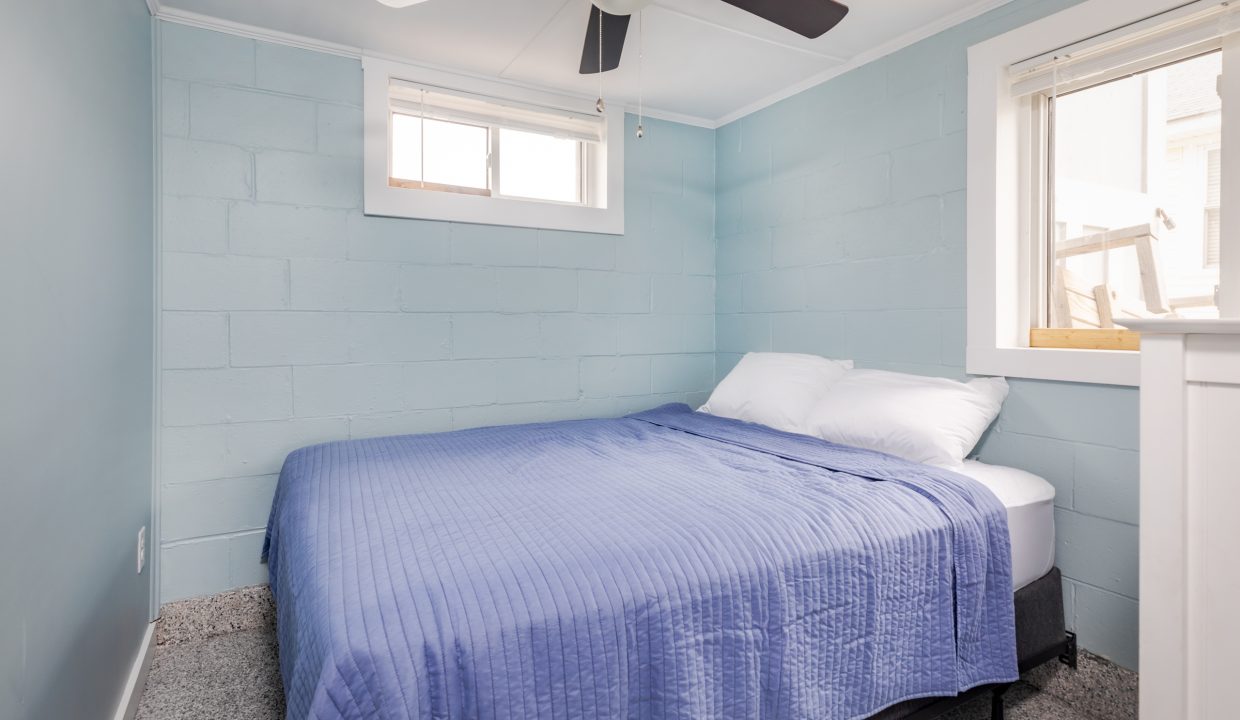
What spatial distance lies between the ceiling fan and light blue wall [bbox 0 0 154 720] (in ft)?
4.29

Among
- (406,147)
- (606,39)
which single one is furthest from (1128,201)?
(406,147)

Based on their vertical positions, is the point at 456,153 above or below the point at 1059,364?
above

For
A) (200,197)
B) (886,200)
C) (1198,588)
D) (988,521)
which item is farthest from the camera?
(886,200)

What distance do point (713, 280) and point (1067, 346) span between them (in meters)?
1.79

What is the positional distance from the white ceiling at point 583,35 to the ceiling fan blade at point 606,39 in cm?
20

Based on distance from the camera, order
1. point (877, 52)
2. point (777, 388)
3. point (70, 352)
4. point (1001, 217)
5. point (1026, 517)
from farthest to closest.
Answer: point (777, 388) → point (877, 52) → point (1001, 217) → point (1026, 517) → point (70, 352)

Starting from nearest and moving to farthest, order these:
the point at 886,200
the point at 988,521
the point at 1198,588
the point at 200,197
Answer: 1. the point at 1198,588
2. the point at 988,521
3. the point at 200,197
4. the point at 886,200

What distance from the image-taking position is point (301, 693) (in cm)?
97

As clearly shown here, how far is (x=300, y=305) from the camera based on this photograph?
2494 millimetres

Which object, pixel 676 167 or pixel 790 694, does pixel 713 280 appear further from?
pixel 790 694

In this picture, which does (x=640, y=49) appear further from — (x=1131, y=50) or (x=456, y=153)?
(x=1131, y=50)

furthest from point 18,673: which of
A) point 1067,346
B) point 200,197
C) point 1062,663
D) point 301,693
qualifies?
point 1067,346

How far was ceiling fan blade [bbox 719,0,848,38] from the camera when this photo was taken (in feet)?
5.87

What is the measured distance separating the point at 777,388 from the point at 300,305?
6.61 feet
